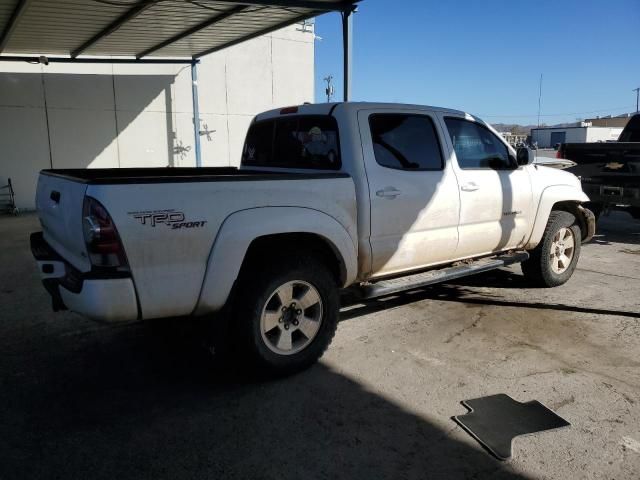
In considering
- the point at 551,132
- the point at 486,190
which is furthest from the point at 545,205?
the point at 551,132

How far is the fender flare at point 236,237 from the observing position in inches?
129

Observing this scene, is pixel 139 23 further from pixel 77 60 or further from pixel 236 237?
pixel 236 237

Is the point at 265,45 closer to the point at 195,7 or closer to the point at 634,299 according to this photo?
the point at 195,7

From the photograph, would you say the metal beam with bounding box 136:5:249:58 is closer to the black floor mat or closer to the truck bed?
the truck bed

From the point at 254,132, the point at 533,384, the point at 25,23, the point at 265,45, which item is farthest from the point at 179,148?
the point at 533,384

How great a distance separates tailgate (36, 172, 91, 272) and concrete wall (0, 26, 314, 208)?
9947 mm

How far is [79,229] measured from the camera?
3.12m

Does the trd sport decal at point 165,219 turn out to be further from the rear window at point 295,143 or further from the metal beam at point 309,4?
the metal beam at point 309,4

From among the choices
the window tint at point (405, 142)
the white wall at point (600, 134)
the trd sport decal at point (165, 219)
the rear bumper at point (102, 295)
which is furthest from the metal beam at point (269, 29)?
the white wall at point (600, 134)

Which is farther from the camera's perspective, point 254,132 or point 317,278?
point 254,132

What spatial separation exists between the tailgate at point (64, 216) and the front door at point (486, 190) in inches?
126

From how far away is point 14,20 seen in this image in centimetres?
858

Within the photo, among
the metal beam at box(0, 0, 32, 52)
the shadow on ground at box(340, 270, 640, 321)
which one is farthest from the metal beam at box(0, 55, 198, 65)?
the shadow on ground at box(340, 270, 640, 321)

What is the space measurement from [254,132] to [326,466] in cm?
339
